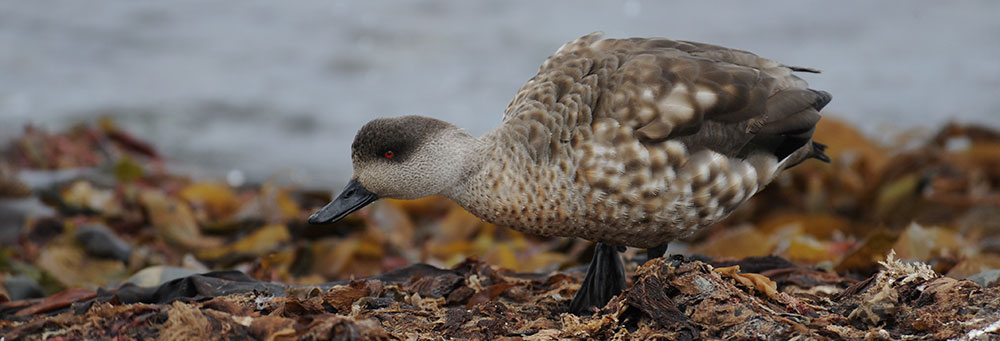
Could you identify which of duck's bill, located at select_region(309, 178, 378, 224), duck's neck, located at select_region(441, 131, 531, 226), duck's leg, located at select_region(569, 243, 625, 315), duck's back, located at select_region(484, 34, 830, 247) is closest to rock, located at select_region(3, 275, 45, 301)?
duck's bill, located at select_region(309, 178, 378, 224)

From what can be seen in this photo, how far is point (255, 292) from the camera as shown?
9.91 feet

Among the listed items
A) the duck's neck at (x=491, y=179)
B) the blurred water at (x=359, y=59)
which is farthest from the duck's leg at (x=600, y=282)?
the blurred water at (x=359, y=59)

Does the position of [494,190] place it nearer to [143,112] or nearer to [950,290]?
[950,290]

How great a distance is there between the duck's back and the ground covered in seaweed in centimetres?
25

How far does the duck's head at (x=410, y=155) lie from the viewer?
10.1 feet

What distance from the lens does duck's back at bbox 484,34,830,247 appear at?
3.07 m

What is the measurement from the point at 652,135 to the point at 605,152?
0.17 m

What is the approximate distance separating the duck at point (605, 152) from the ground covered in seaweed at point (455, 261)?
271 mm

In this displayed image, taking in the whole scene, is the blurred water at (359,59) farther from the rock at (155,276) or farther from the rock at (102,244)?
the rock at (155,276)

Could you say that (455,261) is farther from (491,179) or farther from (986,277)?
(986,277)

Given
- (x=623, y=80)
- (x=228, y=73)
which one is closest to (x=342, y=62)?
A: (x=228, y=73)

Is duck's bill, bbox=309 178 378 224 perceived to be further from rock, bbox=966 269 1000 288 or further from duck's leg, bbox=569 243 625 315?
rock, bbox=966 269 1000 288

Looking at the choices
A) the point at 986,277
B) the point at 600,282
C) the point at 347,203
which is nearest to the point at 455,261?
the point at 600,282

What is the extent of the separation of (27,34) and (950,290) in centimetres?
1189
